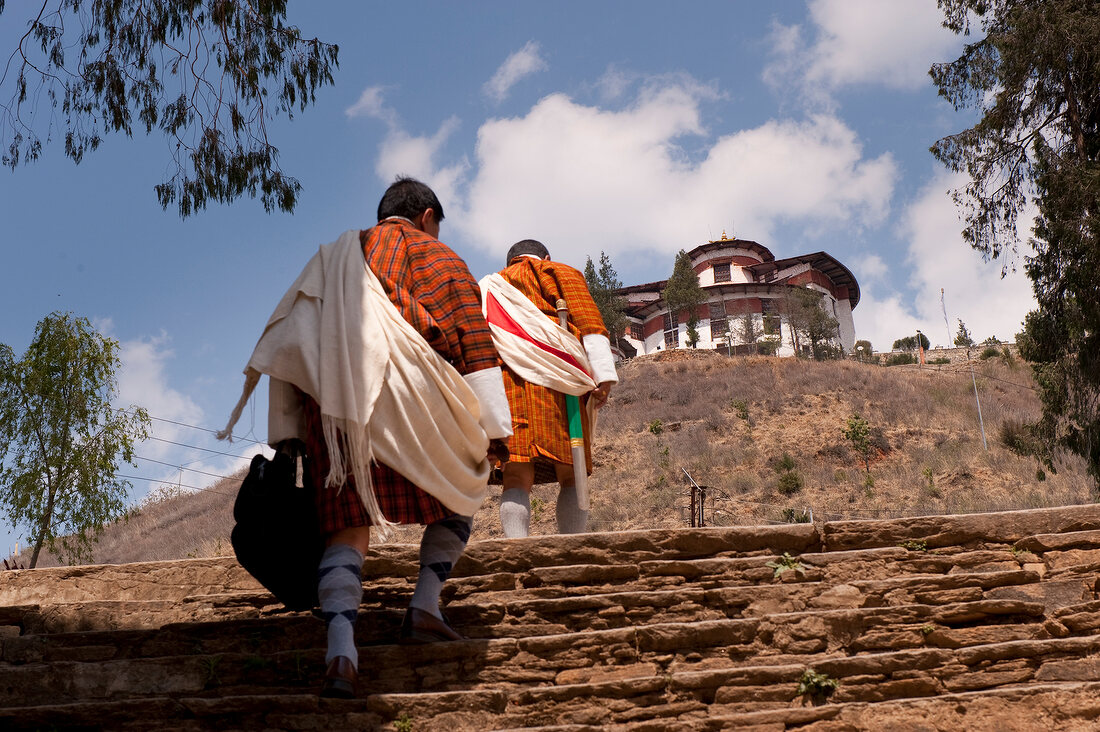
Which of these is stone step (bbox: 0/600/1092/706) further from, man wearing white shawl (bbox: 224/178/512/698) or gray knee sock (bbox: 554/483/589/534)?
gray knee sock (bbox: 554/483/589/534)

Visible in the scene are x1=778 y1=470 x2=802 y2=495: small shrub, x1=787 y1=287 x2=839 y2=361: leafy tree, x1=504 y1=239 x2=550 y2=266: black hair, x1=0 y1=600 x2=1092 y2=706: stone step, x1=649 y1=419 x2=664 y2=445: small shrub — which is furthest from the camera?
x1=787 y1=287 x2=839 y2=361: leafy tree

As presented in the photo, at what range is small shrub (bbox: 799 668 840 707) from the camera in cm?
331

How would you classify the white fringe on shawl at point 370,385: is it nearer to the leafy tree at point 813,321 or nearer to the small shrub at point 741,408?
the small shrub at point 741,408

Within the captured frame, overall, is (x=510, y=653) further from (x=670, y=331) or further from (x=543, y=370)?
(x=670, y=331)

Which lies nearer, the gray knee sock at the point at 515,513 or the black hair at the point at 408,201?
the black hair at the point at 408,201

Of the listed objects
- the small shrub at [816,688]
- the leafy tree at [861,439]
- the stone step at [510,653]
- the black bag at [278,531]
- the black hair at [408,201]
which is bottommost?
the small shrub at [816,688]

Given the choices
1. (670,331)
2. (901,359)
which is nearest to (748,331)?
(670,331)

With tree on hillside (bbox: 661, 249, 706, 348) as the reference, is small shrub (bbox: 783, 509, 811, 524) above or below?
below

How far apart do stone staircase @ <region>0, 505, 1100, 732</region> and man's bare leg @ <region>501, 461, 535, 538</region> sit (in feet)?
1.82

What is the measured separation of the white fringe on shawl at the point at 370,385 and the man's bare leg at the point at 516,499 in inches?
52.7

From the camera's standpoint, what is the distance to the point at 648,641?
11.8 ft

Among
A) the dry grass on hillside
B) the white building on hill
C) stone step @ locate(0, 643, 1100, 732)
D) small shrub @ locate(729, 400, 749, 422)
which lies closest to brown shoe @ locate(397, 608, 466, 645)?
stone step @ locate(0, 643, 1100, 732)

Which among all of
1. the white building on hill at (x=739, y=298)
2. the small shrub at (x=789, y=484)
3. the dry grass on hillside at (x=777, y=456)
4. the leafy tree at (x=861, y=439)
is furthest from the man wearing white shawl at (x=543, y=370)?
the white building on hill at (x=739, y=298)

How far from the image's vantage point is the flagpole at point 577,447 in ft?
16.3
